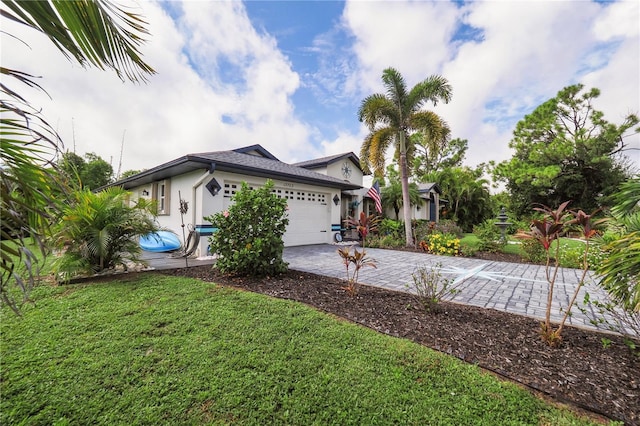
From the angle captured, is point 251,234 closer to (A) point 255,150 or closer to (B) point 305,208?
(B) point 305,208

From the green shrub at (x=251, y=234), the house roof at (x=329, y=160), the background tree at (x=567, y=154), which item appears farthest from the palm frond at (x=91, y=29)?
the background tree at (x=567, y=154)

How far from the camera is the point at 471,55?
7.53 metres

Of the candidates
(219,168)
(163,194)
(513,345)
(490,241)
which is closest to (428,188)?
(490,241)

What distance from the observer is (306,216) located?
1091 cm

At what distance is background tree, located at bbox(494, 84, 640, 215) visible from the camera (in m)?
18.4

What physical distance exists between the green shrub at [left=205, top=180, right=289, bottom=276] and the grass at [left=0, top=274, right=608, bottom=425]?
1738mm

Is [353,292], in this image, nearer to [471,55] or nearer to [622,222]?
[622,222]

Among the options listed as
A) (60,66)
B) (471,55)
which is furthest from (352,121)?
(60,66)

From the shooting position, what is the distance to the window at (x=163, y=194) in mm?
9414

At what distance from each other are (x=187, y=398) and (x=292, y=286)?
8.90 ft

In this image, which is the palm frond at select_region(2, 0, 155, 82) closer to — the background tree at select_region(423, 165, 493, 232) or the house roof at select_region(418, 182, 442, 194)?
the house roof at select_region(418, 182, 442, 194)

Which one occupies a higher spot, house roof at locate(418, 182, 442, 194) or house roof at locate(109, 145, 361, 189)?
house roof at locate(418, 182, 442, 194)

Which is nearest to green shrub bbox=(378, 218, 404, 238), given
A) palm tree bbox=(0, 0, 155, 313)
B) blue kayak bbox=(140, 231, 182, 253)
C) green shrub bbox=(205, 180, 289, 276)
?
green shrub bbox=(205, 180, 289, 276)

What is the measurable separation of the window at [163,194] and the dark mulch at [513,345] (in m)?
7.25
